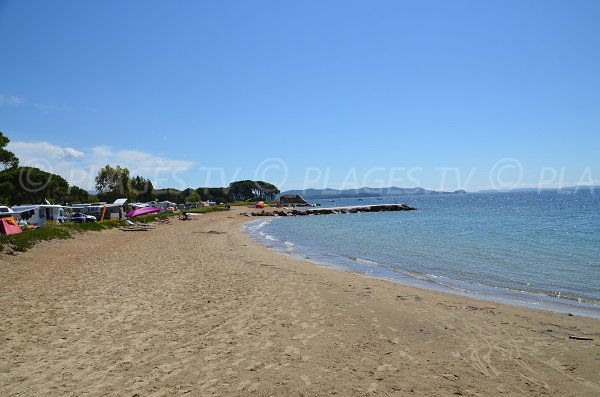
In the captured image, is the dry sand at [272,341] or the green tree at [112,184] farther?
the green tree at [112,184]

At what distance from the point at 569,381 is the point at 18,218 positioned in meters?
37.8

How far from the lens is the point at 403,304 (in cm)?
1046

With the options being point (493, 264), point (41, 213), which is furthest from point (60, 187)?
point (493, 264)

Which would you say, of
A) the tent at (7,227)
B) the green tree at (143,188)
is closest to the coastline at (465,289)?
the tent at (7,227)

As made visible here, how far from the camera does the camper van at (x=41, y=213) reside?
34.0 metres

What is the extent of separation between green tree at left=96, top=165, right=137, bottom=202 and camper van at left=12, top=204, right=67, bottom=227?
4333 cm

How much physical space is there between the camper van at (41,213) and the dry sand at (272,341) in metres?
24.7

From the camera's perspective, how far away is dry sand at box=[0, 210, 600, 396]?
17.9 ft

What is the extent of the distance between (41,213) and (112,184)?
46.6 metres

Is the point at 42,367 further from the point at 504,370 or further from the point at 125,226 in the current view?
the point at 125,226

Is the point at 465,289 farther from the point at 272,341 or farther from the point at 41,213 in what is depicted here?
the point at 41,213

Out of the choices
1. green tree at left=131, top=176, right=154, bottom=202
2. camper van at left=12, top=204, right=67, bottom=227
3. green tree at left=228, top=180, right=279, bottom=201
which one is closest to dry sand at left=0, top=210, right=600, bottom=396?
camper van at left=12, top=204, right=67, bottom=227

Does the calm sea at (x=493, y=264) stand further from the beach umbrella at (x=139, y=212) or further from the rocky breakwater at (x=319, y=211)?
the rocky breakwater at (x=319, y=211)

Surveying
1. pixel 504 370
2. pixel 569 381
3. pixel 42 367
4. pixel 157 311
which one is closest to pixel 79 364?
pixel 42 367
